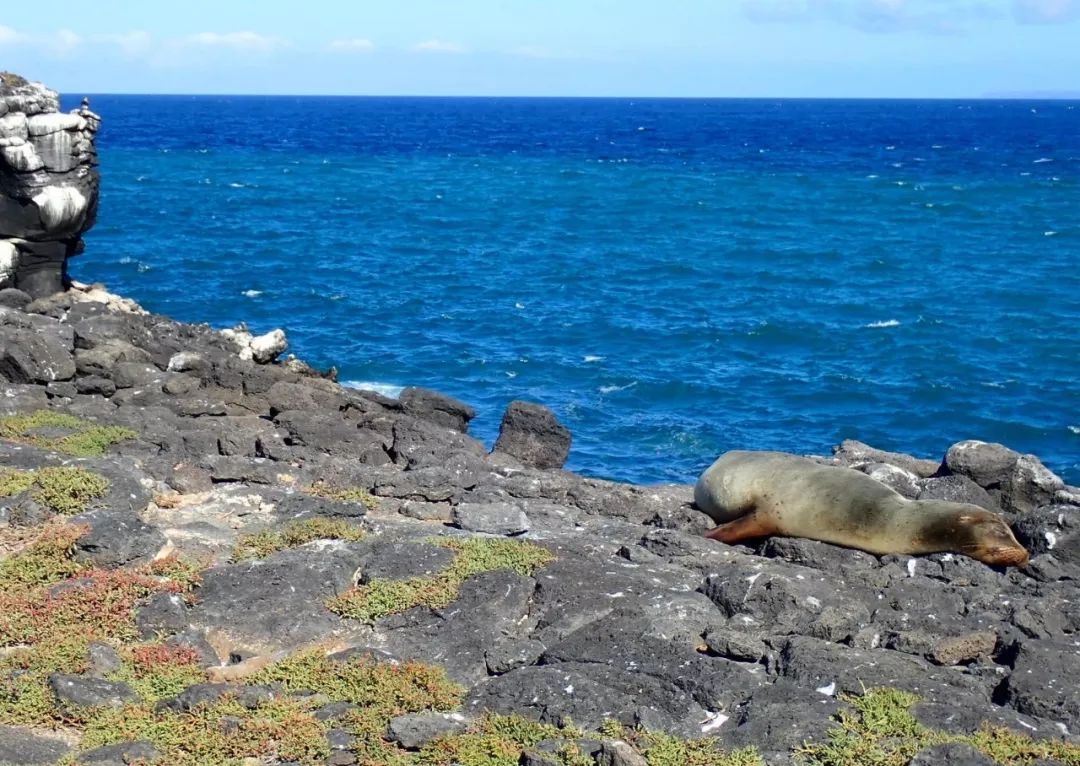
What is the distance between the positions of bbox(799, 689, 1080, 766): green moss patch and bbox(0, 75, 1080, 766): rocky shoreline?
1.1 inches

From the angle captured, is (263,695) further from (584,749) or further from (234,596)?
(584,749)

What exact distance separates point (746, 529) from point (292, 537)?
5.85 metres

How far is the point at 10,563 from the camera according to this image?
12688mm

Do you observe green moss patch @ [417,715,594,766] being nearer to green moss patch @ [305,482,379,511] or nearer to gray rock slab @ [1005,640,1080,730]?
gray rock slab @ [1005,640,1080,730]

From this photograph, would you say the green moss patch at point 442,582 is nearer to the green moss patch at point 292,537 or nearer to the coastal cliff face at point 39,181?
the green moss patch at point 292,537

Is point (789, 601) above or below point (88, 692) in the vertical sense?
above

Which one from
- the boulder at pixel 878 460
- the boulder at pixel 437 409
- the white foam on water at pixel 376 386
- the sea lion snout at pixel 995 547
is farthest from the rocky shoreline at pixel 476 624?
the white foam on water at pixel 376 386

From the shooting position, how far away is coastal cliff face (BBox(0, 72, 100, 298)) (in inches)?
1054

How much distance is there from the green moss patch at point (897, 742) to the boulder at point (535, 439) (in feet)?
45.4

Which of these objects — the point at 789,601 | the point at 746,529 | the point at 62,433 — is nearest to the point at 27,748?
the point at 789,601

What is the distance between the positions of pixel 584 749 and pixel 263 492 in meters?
7.95

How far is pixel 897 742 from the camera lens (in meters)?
9.82

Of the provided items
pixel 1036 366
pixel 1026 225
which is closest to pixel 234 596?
pixel 1036 366

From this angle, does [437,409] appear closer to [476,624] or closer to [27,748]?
[476,624]
